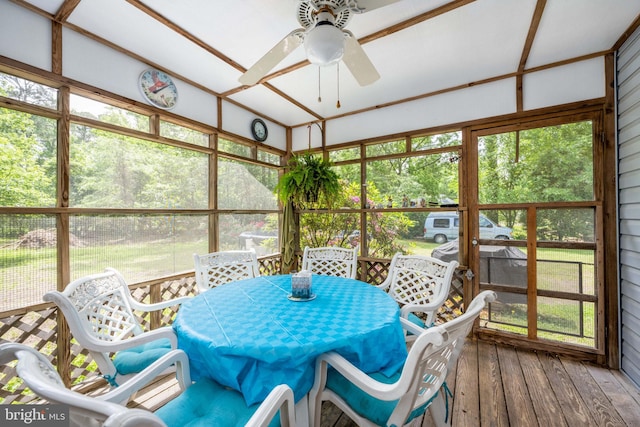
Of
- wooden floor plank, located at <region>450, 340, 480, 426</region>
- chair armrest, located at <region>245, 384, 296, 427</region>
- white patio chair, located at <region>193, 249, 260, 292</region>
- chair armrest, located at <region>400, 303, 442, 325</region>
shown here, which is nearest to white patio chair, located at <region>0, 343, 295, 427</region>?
chair armrest, located at <region>245, 384, 296, 427</region>

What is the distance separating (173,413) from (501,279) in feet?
10.3

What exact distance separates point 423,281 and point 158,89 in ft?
10.5

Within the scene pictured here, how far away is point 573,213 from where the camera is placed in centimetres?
259

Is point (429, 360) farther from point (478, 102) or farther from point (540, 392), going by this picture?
point (478, 102)

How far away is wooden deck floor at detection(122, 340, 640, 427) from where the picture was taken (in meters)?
1.80

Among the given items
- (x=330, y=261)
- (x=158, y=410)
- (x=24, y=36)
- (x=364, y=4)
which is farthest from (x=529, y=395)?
(x=24, y=36)

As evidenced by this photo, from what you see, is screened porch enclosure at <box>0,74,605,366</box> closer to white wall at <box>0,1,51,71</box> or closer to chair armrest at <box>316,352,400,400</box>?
white wall at <box>0,1,51,71</box>

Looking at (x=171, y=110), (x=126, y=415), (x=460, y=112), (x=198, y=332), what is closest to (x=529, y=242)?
(x=460, y=112)

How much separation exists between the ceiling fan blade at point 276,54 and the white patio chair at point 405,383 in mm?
1805

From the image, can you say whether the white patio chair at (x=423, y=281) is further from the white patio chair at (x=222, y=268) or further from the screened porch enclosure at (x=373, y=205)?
the white patio chair at (x=222, y=268)

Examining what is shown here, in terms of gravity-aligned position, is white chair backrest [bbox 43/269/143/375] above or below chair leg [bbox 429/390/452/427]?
above

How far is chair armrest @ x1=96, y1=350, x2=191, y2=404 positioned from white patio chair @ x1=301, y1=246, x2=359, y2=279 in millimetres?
1687

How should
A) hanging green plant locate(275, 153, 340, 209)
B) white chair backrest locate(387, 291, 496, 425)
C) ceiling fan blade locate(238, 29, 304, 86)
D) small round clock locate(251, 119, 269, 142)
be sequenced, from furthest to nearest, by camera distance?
small round clock locate(251, 119, 269, 142) < hanging green plant locate(275, 153, 340, 209) < ceiling fan blade locate(238, 29, 304, 86) < white chair backrest locate(387, 291, 496, 425)

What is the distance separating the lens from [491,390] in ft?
6.92
